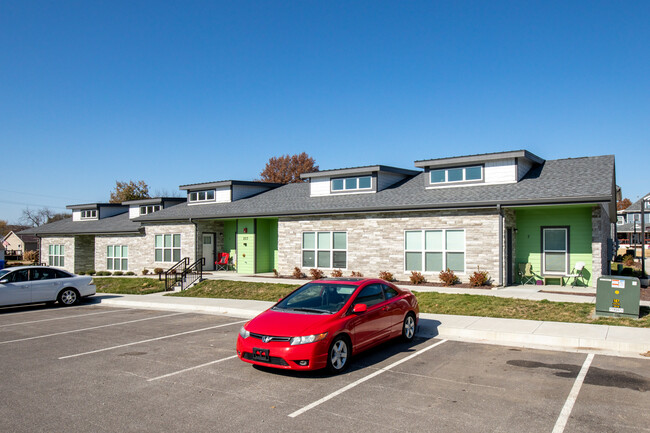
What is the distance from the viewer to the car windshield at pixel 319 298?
8834mm

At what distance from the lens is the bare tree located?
215 feet

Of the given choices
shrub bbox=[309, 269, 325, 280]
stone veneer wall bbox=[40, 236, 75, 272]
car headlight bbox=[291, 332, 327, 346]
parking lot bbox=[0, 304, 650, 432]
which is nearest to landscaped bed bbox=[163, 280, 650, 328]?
parking lot bbox=[0, 304, 650, 432]

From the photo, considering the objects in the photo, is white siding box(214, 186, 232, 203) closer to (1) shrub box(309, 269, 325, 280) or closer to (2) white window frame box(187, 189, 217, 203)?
(2) white window frame box(187, 189, 217, 203)

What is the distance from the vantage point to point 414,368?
8414mm

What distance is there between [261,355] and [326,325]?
3.70ft

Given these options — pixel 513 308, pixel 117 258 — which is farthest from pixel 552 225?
pixel 117 258

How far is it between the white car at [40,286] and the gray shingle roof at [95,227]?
12852 millimetres

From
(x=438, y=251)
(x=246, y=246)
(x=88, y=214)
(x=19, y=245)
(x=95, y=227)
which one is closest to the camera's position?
(x=438, y=251)

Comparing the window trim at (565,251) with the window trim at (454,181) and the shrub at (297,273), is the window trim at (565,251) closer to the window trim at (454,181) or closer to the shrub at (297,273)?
the window trim at (454,181)

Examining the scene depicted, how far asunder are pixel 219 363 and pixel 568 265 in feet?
47.8

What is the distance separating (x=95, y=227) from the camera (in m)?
35.3

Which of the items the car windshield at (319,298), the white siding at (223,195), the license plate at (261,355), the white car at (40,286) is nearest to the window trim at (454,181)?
the white siding at (223,195)

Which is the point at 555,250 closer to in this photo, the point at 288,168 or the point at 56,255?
the point at 56,255

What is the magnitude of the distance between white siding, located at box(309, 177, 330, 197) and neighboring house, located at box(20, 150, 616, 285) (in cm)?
6
